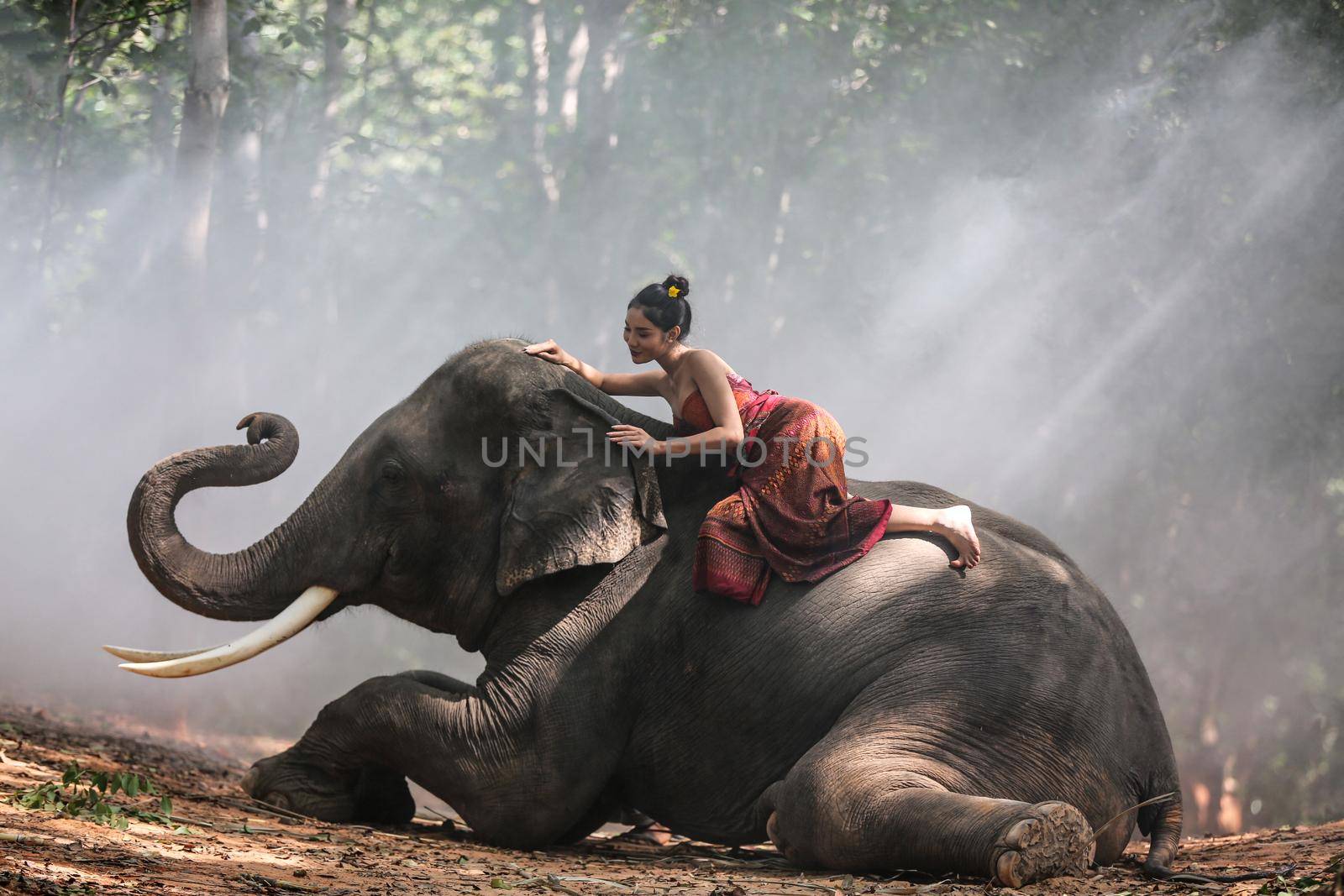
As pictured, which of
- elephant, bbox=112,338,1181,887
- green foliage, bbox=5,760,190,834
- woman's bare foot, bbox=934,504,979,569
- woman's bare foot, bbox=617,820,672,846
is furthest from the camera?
woman's bare foot, bbox=617,820,672,846

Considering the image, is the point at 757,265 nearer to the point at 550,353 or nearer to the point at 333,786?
the point at 550,353

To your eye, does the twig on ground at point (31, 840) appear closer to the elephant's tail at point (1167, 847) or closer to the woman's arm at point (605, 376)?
the woman's arm at point (605, 376)

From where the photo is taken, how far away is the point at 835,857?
3734mm

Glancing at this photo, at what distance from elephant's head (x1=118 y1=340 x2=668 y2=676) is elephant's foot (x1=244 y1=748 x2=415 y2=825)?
0.44 m

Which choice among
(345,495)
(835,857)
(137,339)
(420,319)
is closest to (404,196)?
(420,319)

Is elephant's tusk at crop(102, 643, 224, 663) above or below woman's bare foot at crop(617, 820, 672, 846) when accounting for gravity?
above

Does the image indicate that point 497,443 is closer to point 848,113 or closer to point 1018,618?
point 1018,618

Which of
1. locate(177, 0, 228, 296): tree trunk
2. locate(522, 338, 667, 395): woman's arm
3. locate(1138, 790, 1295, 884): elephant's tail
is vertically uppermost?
locate(177, 0, 228, 296): tree trunk

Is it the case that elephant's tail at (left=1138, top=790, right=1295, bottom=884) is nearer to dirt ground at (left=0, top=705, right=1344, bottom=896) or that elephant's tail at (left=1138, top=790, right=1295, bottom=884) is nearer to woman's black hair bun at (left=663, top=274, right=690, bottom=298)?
dirt ground at (left=0, top=705, right=1344, bottom=896)

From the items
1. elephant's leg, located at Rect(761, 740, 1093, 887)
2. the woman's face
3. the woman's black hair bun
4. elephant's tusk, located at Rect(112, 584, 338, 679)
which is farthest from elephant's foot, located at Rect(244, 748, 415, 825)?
the woman's black hair bun

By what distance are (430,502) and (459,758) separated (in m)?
0.98

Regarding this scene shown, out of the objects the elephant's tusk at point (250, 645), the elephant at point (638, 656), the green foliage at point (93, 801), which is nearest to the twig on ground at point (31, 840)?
the green foliage at point (93, 801)

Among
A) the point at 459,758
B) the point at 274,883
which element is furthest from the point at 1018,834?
the point at 459,758

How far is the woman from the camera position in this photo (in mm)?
4422
